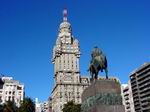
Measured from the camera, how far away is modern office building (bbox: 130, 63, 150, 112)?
13315cm

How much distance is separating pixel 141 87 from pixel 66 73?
189 ft

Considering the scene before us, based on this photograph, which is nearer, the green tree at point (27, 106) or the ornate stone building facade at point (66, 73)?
the green tree at point (27, 106)

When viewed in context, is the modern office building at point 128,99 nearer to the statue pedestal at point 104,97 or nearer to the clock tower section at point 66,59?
the clock tower section at point 66,59

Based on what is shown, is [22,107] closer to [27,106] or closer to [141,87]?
[27,106]

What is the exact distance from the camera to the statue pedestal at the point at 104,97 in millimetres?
34438

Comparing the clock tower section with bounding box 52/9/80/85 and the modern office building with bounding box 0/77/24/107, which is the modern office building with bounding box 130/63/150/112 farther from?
the modern office building with bounding box 0/77/24/107

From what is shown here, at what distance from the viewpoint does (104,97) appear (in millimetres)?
34906

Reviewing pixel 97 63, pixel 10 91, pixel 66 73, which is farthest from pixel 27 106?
pixel 66 73

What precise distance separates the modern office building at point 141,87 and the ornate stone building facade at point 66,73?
42505mm

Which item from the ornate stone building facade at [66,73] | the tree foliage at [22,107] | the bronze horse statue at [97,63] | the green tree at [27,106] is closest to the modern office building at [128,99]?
the ornate stone building facade at [66,73]

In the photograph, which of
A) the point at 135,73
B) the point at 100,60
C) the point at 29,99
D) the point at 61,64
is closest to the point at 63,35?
the point at 61,64

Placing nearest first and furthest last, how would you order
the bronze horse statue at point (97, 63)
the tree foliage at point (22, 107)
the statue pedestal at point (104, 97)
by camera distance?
the statue pedestal at point (104, 97) < the bronze horse statue at point (97, 63) < the tree foliage at point (22, 107)

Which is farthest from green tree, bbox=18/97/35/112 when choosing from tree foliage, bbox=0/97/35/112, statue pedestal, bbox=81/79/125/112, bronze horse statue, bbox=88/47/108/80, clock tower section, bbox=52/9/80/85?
clock tower section, bbox=52/9/80/85

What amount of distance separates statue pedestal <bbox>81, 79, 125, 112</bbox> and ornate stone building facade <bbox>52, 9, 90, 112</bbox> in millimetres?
136912
